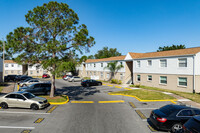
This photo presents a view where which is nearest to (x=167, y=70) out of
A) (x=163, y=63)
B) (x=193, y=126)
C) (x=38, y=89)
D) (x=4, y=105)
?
(x=163, y=63)

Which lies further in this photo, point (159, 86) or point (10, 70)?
point (10, 70)

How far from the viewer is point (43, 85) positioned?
1959 centimetres

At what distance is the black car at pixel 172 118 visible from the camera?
313 inches

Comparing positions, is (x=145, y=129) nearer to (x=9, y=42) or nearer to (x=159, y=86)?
(x=9, y=42)

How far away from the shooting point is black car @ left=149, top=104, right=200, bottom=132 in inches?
313

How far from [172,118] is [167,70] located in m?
17.4

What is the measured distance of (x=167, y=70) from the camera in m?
23.7

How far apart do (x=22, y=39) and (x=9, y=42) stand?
1338 millimetres

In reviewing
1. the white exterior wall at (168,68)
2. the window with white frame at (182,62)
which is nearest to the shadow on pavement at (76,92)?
the white exterior wall at (168,68)

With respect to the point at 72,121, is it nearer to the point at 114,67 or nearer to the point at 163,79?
the point at 163,79

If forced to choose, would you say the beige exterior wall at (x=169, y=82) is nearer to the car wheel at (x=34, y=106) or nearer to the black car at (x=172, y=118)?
the black car at (x=172, y=118)

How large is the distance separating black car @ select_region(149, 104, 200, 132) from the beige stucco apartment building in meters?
14.0

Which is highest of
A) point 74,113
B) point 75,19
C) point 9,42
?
point 75,19

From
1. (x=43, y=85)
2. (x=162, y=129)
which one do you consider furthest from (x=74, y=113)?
(x=43, y=85)
